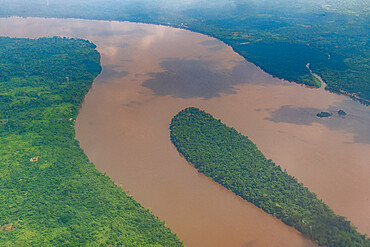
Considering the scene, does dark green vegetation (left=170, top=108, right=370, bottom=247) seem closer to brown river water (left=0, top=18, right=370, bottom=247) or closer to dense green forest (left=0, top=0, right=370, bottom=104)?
brown river water (left=0, top=18, right=370, bottom=247)

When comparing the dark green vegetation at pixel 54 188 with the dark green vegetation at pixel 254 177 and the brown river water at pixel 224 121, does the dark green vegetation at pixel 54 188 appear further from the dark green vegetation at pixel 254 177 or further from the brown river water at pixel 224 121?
the dark green vegetation at pixel 254 177

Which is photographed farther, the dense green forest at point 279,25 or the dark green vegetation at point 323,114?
the dense green forest at point 279,25

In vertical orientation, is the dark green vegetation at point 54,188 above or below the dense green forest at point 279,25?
below

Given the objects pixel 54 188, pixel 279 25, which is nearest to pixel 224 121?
pixel 54 188

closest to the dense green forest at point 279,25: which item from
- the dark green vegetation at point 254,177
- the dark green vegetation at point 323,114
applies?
the dark green vegetation at point 323,114

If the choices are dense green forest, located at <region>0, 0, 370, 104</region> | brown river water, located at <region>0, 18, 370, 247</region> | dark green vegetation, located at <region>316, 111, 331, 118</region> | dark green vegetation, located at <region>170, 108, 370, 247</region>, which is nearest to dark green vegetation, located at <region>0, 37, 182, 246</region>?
brown river water, located at <region>0, 18, 370, 247</region>

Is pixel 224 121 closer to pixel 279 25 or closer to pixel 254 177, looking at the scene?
pixel 254 177
